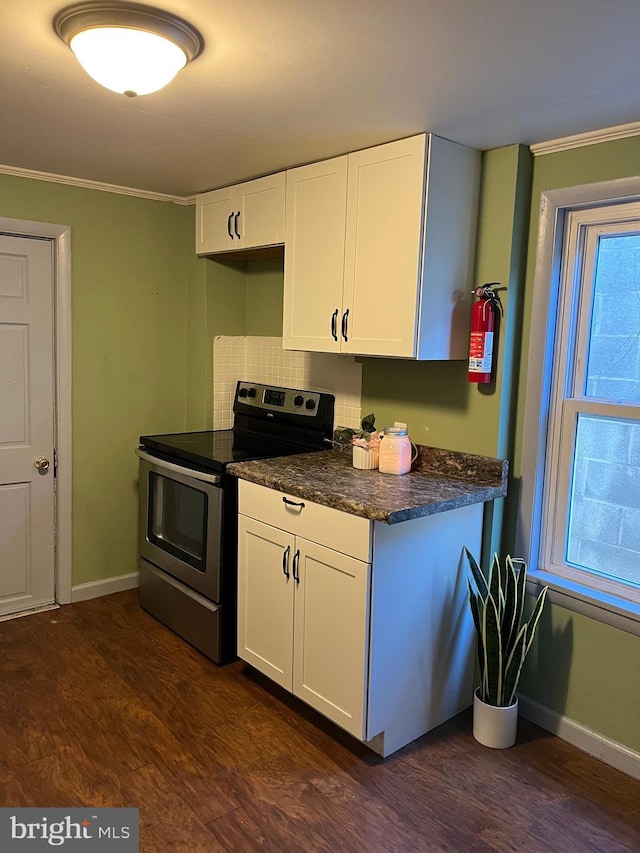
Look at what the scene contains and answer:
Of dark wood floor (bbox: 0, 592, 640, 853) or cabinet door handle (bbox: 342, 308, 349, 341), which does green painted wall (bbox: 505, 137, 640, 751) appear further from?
cabinet door handle (bbox: 342, 308, 349, 341)

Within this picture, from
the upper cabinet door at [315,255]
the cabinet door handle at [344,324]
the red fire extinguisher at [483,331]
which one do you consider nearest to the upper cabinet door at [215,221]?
the upper cabinet door at [315,255]

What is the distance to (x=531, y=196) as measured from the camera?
94.7 inches

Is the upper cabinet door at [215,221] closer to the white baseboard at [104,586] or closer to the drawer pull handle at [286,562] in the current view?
the drawer pull handle at [286,562]

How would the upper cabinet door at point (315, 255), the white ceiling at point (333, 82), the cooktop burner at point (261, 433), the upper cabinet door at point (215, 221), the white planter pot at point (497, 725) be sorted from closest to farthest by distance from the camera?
the white ceiling at point (333, 82) < the white planter pot at point (497, 725) < the upper cabinet door at point (315, 255) < the cooktop burner at point (261, 433) < the upper cabinet door at point (215, 221)

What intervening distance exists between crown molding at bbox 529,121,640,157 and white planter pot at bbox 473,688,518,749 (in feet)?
6.38

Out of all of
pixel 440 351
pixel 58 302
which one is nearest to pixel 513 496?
pixel 440 351

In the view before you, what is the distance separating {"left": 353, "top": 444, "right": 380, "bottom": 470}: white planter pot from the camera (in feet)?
8.75

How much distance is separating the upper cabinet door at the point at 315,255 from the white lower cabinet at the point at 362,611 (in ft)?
2.35

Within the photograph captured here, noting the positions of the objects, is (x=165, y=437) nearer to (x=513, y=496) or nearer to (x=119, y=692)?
(x=119, y=692)

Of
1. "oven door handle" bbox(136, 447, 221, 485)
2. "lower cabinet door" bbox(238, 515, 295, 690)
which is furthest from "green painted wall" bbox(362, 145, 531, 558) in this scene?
"oven door handle" bbox(136, 447, 221, 485)

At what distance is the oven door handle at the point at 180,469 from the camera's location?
2709 millimetres

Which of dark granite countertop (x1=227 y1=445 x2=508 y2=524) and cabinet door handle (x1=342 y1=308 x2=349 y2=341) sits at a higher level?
cabinet door handle (x1=342 y1=308 x2=349 y2=341)

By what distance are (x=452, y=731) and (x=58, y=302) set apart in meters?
2.60

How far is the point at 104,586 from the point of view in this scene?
11.7 feet
